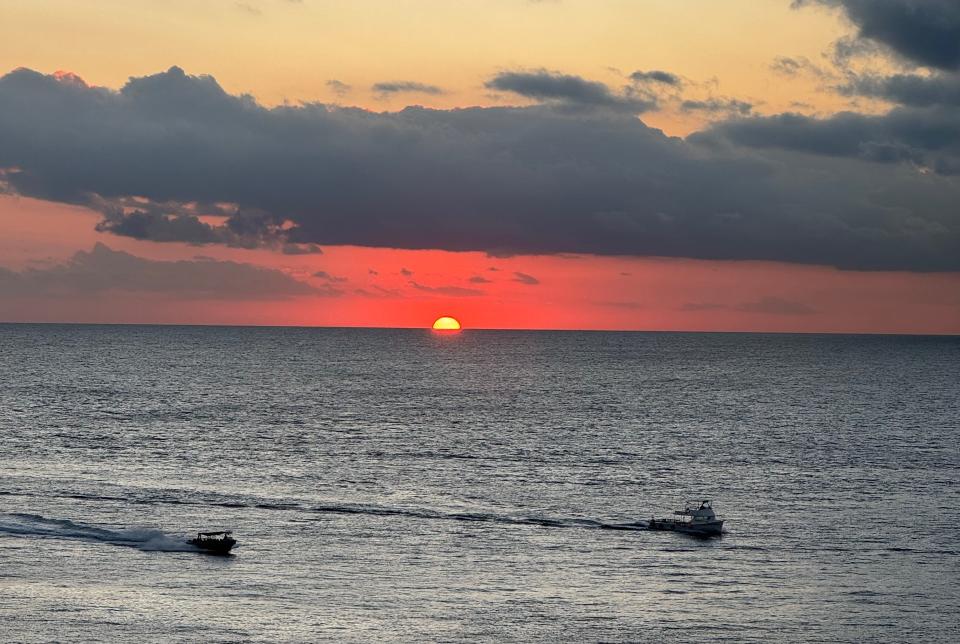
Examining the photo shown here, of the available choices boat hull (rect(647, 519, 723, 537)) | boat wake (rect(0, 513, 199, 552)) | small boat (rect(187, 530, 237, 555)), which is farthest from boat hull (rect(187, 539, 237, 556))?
boat hull (rect(647, 519, 723, 537))

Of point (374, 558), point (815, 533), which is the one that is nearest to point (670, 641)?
point (374, 558)

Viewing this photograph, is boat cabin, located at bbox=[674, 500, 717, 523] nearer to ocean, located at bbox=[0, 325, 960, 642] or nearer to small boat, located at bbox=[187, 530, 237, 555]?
ocean, located at bbox=[0, 325, 960, 642]

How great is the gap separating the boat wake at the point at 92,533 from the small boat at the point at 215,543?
744mm

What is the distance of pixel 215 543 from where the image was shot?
309 feet

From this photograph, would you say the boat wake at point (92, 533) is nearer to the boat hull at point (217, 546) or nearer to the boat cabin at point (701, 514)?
the boat hull at point (217, 546)

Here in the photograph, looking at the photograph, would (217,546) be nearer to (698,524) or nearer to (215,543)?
(215,543)

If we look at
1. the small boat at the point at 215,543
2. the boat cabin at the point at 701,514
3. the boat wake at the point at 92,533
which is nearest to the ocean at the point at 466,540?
the boat wake at the point at 92,533

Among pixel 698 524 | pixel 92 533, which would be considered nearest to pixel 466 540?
pixel 698 524

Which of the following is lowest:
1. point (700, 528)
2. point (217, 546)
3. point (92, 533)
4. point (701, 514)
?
point (92, 533)

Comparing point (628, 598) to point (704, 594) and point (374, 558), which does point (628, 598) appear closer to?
point (704, 594)

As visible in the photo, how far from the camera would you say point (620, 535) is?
10488cm

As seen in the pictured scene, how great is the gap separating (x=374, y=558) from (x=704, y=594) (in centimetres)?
2691

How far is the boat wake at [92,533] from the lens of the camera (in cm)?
9675

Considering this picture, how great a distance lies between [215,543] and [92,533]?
13.4m
